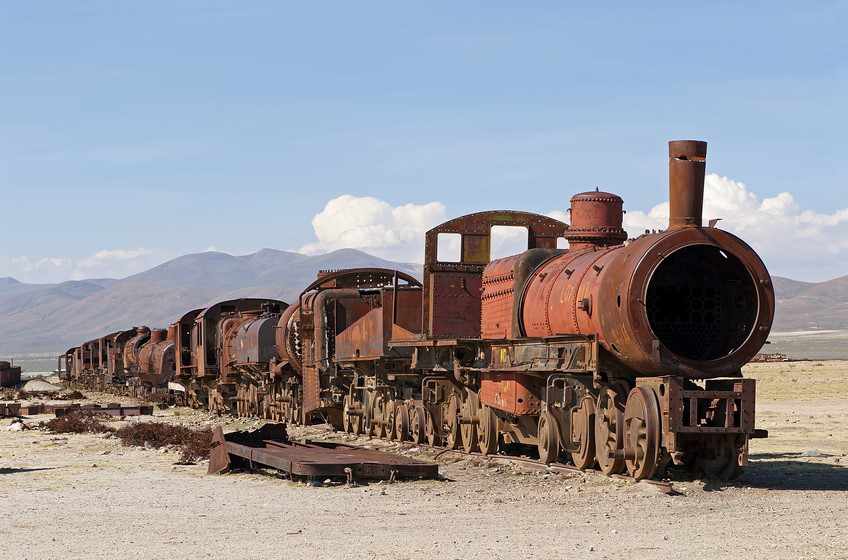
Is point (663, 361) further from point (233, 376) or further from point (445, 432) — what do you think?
point (233, 376)

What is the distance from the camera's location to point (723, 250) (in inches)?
672

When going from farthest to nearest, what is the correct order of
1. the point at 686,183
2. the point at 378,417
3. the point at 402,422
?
1. the point at 378,417
2. the point at 402,422
3. the point at 686,183

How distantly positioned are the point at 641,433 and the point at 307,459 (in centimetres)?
465

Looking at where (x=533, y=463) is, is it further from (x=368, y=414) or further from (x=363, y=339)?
(x=368, y=414)

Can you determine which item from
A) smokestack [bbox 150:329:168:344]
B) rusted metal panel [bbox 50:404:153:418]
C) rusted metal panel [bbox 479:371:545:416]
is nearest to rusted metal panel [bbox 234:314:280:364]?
rusted metal panel [bbox 50:404:153:418]

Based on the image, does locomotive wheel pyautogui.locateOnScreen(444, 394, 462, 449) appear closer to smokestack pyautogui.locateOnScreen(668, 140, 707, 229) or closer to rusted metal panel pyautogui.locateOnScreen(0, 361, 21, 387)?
smokestack pyautogui.locateOnScreen(668, 140, 707, 229)

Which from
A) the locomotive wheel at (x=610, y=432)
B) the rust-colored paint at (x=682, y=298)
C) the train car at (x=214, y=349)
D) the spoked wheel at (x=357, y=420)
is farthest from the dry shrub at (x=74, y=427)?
the rust-colored paint at (x=682, y=298)

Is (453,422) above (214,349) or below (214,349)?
below

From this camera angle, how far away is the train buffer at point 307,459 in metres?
17.2

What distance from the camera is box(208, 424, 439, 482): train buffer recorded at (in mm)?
17250

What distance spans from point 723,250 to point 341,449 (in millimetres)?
7153

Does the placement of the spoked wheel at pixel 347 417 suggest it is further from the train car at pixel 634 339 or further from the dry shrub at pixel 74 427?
the train car at pixel 634 339

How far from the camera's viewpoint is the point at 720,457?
17094 millimetres

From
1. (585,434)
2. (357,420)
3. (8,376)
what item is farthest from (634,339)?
(8,376)
